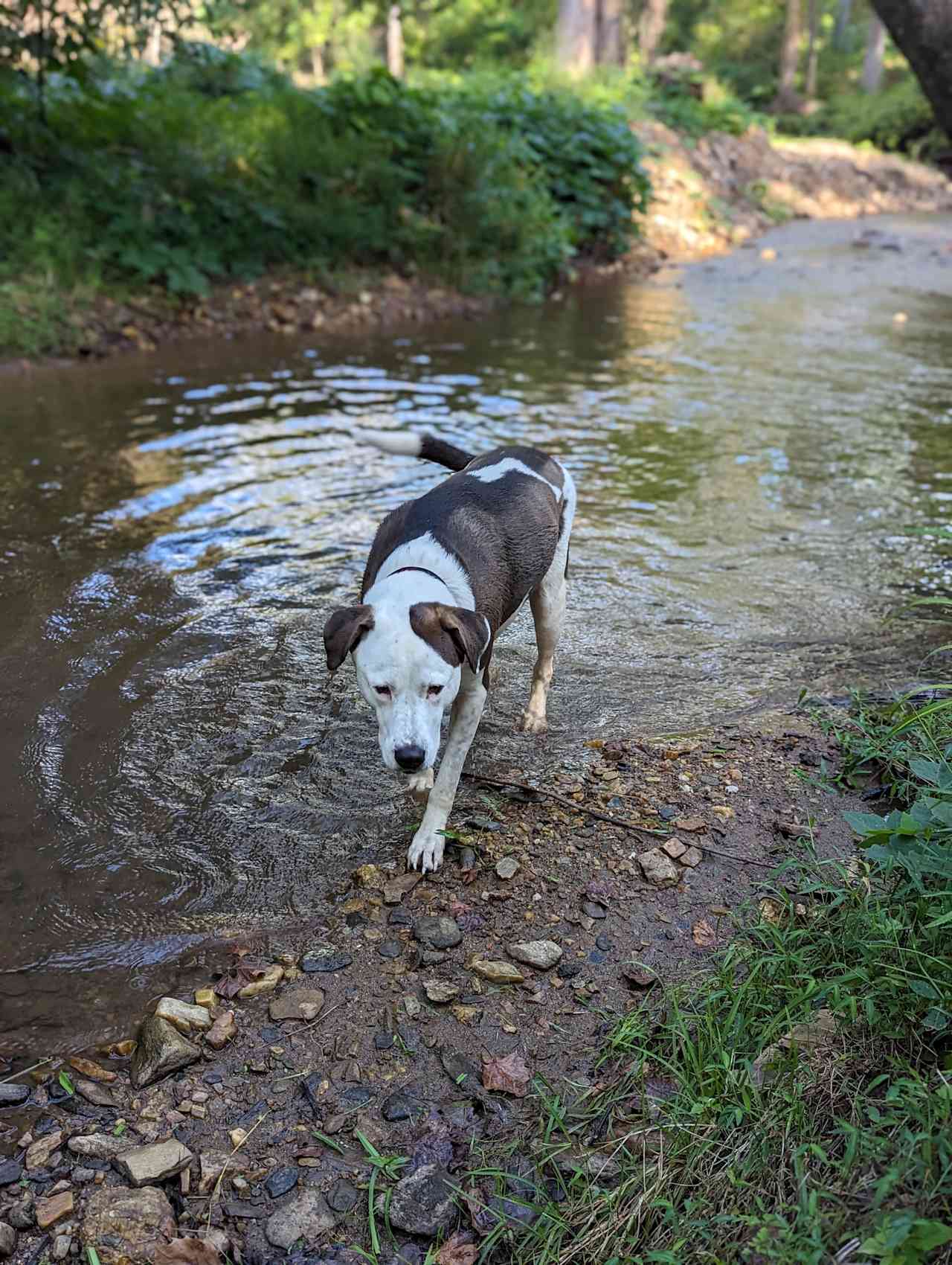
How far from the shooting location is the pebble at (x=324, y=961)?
123 inches

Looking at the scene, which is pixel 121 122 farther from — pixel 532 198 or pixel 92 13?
pixel 532 198

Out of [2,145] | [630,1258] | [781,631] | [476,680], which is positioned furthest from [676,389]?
[630,1258]

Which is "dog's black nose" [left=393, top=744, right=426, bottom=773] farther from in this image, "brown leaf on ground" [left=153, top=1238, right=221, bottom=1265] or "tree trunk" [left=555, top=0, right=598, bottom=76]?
"tree trunk" [left=555, top=0, right=598, bottom=76]

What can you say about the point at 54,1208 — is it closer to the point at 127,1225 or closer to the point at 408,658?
the point at 127,1225

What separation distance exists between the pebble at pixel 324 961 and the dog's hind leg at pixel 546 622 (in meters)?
1.60

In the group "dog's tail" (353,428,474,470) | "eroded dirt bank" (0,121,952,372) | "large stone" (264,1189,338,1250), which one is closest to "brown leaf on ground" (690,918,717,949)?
"large stone" (264,1189,338,1250)

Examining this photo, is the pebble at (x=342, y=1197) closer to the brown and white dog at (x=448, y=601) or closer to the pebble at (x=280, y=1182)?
the pebble at (x=280, y=1182)

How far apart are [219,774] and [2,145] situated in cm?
1040

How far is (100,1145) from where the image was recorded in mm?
2512

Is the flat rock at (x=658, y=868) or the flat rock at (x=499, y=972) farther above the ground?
the flat rock at (x=658, y=868)

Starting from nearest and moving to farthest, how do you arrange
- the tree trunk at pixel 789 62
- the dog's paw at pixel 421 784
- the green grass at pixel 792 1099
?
the green grass at pixel 792 1099, the dog's paw at pixel 421 784, the tree trunk at pixel 789 62

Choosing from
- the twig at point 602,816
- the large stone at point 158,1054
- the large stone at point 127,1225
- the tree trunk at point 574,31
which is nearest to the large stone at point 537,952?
the twig at point 602,816

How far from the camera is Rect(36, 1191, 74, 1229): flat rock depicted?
231cm

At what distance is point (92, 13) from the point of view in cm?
1008
